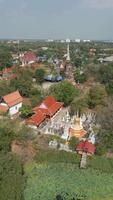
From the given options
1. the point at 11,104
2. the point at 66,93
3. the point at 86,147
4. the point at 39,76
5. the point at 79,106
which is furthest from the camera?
the point at 39,76

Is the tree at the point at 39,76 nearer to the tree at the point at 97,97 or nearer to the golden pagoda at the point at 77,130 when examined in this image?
the tree at the point at 97,97

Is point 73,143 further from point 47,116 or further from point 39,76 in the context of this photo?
point 39,76

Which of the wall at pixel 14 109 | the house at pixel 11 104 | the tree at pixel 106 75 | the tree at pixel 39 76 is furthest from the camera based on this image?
the tree at pixel 39 76

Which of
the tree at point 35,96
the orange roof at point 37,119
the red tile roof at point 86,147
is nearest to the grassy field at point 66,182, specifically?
the red tile roof at point 86,147

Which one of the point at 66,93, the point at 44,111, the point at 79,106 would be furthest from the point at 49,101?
the point at 79,106

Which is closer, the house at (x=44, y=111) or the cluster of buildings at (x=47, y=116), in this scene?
the cluster of buildings at (x=47, y=116)

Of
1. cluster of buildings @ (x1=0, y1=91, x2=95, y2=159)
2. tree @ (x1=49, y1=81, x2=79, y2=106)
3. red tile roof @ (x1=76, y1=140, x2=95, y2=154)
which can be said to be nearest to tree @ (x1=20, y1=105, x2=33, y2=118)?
cluster of buildings @ (x1=0, y1=91, x2=95, y2=159)
